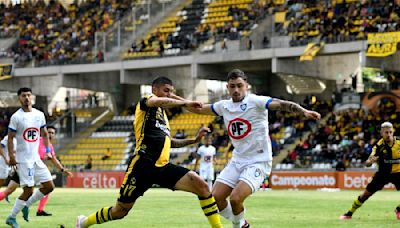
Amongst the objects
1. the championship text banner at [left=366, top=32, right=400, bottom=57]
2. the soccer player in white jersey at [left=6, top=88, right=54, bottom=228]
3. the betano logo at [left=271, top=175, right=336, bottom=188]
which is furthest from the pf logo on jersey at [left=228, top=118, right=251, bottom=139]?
the championship text banner at [left=366, top=32, right=400, bottom=57]

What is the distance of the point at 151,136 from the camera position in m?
11.7

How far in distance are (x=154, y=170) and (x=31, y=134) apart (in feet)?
15.7

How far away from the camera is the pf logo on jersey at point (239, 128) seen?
12.2 metres

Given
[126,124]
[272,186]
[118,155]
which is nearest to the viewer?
[272,186]

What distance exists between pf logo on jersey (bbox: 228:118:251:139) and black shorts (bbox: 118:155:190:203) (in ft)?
3.41

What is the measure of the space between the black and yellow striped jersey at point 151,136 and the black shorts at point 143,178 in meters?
0.09

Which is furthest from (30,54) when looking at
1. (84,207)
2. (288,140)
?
(84,207)

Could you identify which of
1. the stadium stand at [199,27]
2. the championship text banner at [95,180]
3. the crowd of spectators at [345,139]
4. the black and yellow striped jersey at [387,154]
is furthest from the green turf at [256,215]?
the stadium stand at [199,27]

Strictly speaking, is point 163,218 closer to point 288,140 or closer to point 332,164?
point 332,164

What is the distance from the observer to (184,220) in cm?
1728

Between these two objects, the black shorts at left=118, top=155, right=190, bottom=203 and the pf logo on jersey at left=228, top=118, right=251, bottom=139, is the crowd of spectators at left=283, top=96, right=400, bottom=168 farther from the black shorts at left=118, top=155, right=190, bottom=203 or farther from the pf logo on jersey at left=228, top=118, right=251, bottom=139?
the black shorts at left=118, top=155, right=190, bottom=203

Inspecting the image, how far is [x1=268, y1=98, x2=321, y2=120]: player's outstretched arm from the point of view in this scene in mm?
11102

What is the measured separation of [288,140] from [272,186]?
5.55m

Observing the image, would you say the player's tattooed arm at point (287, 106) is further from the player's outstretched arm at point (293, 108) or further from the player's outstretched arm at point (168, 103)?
the player's outstretched arm at point (168, 103)
